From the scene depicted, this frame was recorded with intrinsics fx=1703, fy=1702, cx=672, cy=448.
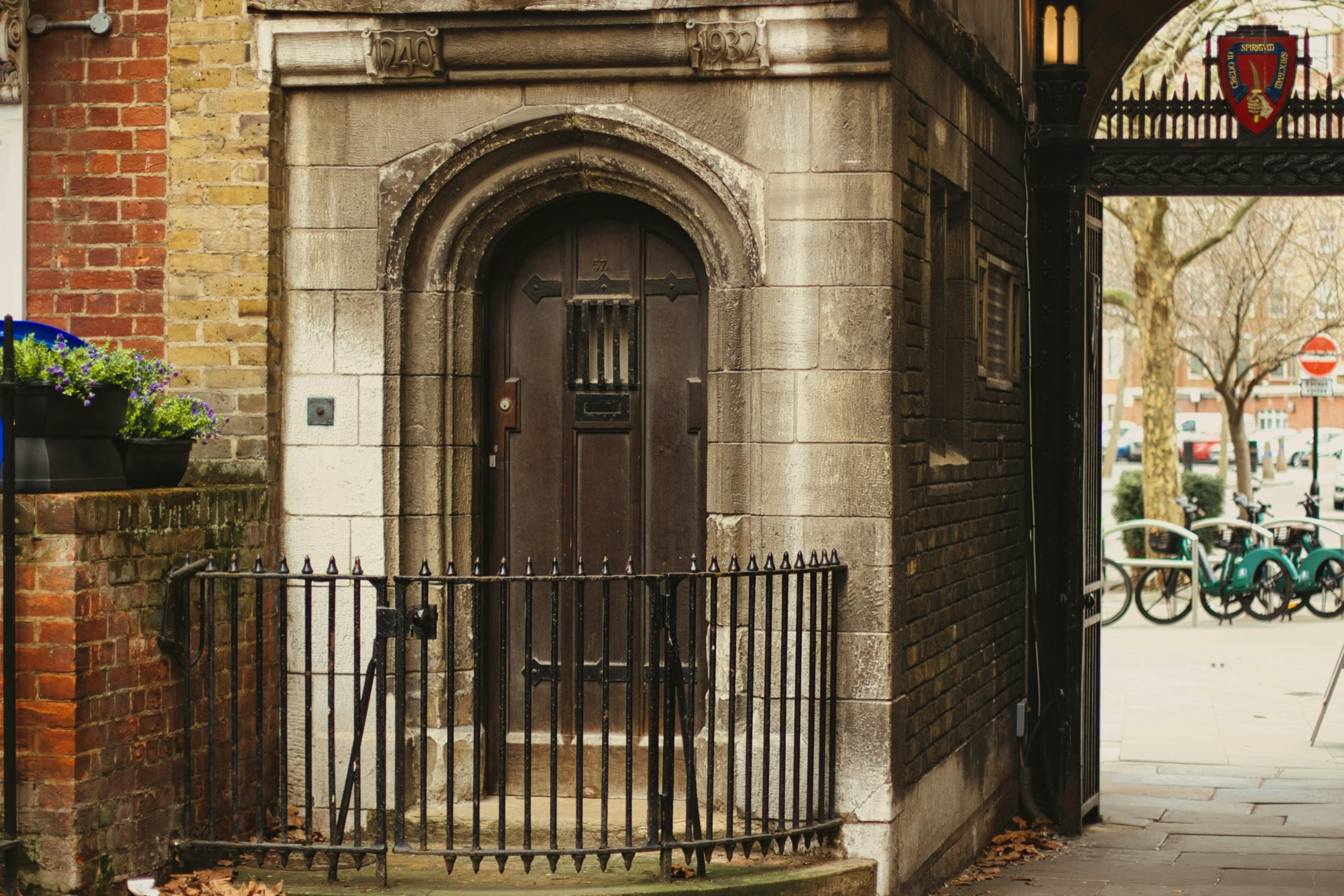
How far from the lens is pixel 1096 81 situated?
9906 millimetres

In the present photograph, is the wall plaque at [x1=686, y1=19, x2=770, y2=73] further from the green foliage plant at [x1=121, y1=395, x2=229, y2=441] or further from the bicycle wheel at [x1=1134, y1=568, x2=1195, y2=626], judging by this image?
the bicycle wheel at [x1=1134, y1=568, x2=1195, y2=626]

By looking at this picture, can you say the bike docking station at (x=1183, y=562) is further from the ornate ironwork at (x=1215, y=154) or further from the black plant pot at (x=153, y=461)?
the black plant pot at (x=153, y=461)

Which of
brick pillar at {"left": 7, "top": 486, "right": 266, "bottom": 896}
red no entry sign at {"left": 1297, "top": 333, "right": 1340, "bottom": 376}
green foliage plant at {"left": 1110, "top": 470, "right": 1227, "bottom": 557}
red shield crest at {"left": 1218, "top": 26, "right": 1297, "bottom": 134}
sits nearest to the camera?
brick pillar at {"left": 7, "top": 486, "right": 266, "bottom": 896}

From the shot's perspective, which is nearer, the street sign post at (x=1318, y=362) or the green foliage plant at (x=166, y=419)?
the green foliage plant at (x=166, y=419)

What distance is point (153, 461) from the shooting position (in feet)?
20.9

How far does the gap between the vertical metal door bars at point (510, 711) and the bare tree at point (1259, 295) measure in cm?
2164

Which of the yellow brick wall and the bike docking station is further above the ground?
the yellow brick wall

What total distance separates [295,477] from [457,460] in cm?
68

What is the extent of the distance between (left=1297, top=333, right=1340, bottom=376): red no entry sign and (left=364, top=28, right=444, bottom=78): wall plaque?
20.2 meters

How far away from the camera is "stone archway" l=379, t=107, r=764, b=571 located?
696cm

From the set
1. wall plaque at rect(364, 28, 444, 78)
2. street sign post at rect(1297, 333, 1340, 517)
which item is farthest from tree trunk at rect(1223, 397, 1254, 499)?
wall plaque at rect(364, 28, 444, 78)

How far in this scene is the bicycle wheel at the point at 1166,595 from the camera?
61.3ft

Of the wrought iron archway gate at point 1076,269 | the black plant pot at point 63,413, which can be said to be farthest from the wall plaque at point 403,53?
the wrought iron archway gate at point 1076,269

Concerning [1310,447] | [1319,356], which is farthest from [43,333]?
[1310,447]
